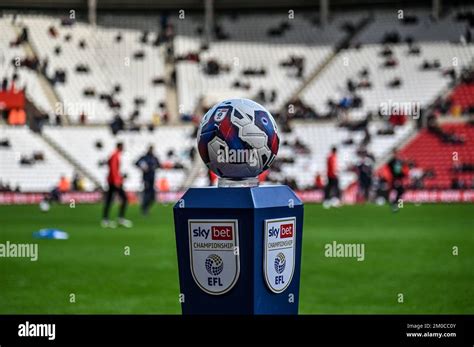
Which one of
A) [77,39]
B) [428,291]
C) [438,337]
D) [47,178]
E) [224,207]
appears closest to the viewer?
[224,207]

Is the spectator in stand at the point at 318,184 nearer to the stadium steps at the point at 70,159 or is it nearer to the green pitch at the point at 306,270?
the stadium steps at the point at 70,159

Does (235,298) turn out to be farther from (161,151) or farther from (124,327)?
(161,151)

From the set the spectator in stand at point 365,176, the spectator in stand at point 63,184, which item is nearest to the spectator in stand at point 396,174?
the spectator in stand at point 365,176

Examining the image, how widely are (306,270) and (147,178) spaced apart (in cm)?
1521

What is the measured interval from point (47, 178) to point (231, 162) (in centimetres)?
3618

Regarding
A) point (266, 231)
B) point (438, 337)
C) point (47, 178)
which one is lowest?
point (47, 178)

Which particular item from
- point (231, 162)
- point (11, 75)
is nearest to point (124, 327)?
point (231, 162)

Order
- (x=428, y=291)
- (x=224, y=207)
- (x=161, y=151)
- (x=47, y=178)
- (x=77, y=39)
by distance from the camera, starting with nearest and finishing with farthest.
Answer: (x=224, y=207) < (x=428, y=291) < (x=47, y=178) < (x=161, y=151) < (x=77, y=39)

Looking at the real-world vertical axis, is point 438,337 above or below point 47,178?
above

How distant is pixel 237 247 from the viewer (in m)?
6.73

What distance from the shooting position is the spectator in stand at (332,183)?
32287 mm

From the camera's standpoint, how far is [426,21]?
52.0 metres

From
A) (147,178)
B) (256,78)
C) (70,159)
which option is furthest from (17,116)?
(147,178)

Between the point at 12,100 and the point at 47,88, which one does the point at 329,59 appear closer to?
the point at 47,88
